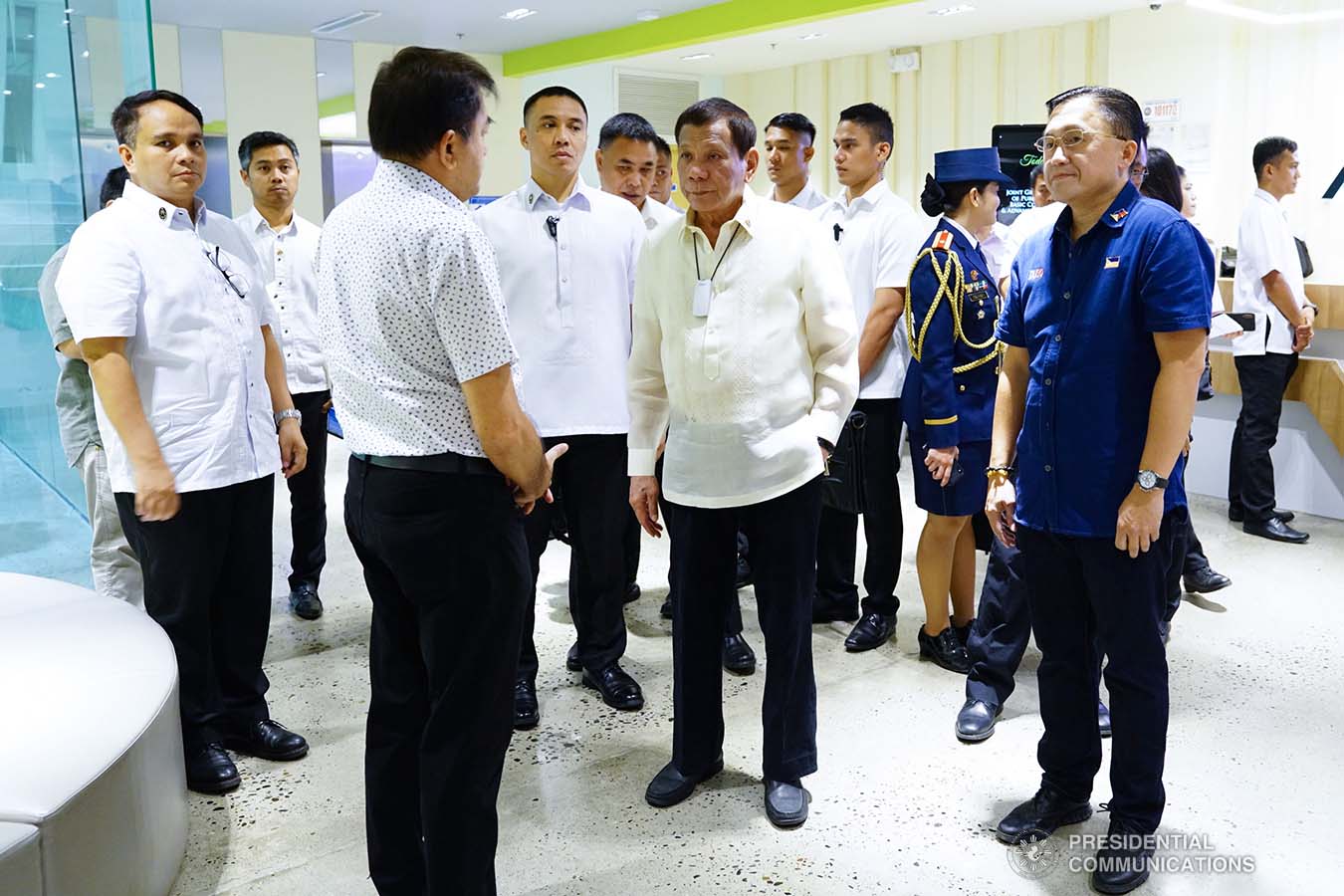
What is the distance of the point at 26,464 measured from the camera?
4293 mm

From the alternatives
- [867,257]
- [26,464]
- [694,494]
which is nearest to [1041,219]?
[867,257]

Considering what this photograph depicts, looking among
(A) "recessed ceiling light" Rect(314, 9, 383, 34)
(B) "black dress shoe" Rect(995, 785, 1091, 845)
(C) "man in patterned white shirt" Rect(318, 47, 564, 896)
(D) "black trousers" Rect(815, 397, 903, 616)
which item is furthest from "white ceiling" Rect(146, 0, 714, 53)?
(B) "black dress shoe" Rect(995, 785, 1091, 845)

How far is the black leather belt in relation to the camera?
1.84 metres

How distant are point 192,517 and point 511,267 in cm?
101

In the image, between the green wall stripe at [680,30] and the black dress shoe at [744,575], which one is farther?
the green wall stripe at [680,30]

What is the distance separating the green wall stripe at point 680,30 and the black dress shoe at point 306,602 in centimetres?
579

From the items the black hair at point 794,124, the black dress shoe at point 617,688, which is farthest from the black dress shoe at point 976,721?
the black hair at point 794,124

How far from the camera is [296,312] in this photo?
13.4ft

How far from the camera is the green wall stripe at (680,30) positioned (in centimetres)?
837

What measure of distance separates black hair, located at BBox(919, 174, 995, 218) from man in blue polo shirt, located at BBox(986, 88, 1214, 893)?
0.92 meters

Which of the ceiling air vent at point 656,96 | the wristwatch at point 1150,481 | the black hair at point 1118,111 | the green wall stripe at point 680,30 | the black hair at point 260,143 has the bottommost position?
the wristwatch at point 1150,481

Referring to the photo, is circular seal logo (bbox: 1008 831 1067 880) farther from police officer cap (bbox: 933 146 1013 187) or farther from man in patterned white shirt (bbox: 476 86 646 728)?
police officer cap (bbox: 933 146 1013 187)

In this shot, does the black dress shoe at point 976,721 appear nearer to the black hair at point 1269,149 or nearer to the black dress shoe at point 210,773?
the black dress shoe at point 210,773

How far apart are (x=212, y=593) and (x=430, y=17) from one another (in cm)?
831
